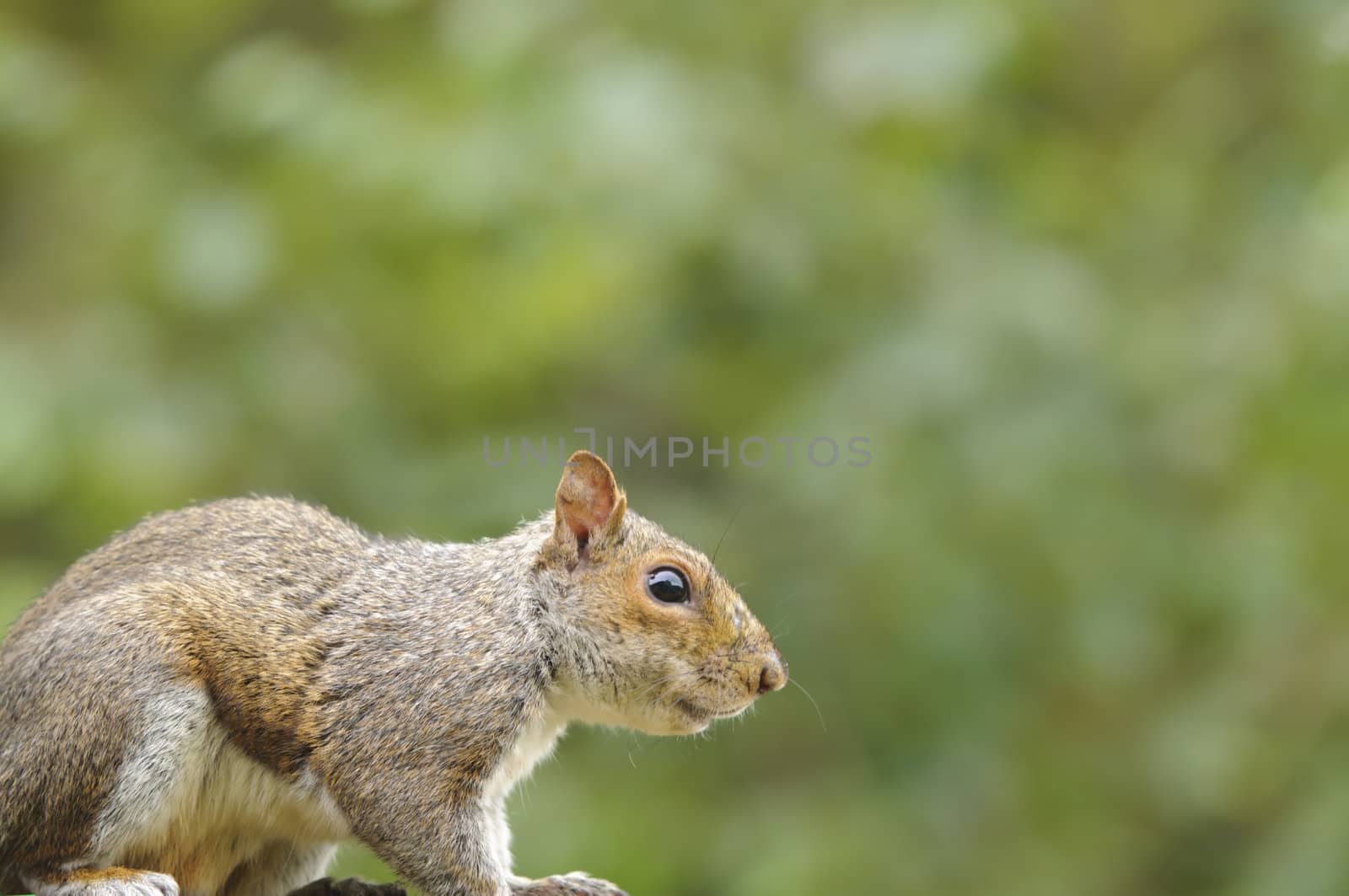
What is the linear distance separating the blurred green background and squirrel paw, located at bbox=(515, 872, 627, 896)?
1.80 metres

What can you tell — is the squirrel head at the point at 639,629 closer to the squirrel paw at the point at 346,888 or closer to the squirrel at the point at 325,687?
the squirrel at the point at 325,687

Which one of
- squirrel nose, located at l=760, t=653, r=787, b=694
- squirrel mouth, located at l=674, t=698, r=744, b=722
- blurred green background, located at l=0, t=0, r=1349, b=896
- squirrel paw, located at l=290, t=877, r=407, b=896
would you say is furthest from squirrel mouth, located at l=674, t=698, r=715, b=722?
blurred green background, located at l=0, t=0, r=1349, b=896

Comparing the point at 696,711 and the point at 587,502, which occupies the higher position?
the point at 587,502

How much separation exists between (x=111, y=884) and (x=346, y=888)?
44cm

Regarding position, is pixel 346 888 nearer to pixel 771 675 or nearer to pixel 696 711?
pixel 696 711

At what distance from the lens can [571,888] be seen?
278cm

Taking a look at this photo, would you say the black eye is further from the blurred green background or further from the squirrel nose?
the blurred green background

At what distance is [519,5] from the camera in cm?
456

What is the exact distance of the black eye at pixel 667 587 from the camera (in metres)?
2.98

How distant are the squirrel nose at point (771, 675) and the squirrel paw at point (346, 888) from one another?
76 cm

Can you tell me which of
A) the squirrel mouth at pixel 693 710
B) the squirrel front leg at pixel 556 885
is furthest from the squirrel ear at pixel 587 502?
the squirrel front leg at pixel 556 885

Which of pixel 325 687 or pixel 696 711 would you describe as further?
pixel 696 711

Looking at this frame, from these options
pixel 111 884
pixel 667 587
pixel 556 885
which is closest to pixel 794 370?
pixel 667 587

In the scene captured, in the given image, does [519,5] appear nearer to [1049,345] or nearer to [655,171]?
[655,171]
